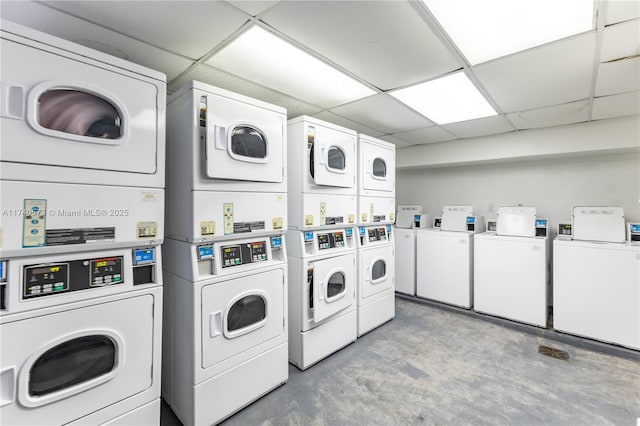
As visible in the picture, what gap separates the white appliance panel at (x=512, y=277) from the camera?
332 centimetres

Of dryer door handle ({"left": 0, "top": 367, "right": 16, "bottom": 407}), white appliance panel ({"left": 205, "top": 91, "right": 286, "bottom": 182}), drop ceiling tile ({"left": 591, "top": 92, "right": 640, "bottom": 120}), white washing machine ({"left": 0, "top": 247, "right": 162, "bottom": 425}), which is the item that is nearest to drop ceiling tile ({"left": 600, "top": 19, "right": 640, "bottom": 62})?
drop ceiling tile ({"left": 591, "top": 92, "right": 640, "bottom": 120})

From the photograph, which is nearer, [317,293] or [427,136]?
[317,293]

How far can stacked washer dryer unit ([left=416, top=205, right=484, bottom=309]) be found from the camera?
12.7ft

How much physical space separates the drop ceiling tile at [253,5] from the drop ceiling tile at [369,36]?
1.5 inches

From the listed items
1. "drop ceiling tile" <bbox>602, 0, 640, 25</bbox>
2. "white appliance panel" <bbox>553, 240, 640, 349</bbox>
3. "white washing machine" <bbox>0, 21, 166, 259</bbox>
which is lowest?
"white appliance panel" <bbox>553, 240, 640, 349</bbox>

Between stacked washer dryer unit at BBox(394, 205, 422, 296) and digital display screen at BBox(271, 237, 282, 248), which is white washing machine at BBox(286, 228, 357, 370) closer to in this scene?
digital display screen at BBox(271, 237, 282, 248)

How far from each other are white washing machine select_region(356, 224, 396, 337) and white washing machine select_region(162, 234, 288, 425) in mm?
1156

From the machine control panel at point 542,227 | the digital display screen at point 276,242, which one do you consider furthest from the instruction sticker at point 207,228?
the machine control panel at point 542,227

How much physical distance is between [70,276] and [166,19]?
1427 millimetres

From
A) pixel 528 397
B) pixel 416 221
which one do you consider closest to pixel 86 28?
pixel 528 397

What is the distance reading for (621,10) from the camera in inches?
57.0

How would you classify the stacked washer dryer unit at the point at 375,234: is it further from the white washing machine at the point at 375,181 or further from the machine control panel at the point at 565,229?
the machine control panel at the point at 565,229

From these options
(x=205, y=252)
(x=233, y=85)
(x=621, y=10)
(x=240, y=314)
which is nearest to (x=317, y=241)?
(x=240, y=314)

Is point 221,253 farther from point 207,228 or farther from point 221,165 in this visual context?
point 221,165
